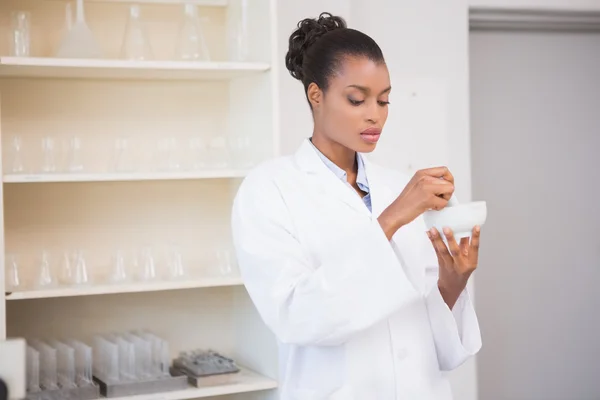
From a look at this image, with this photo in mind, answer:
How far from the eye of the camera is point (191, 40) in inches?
111

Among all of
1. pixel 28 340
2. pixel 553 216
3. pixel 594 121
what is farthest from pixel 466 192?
pixel 28 340

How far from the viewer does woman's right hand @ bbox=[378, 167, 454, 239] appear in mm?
1592

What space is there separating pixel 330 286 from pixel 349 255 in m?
0.07

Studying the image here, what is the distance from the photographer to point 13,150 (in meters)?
2.63

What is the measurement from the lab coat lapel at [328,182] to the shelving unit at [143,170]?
2.63 ft

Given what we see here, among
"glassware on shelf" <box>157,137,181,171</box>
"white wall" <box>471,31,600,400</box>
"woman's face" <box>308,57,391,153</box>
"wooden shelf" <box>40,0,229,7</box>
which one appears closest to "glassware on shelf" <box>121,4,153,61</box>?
"wooden shelf" <box>40,0,229,7</box>

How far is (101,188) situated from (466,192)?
1.44m

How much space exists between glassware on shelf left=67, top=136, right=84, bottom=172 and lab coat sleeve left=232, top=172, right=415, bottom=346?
113 cm

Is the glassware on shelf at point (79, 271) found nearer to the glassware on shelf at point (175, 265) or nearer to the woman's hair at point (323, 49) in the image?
the glassware on shelf at point (175, 265)

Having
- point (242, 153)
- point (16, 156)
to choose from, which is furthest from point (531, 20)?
point (16, 156)

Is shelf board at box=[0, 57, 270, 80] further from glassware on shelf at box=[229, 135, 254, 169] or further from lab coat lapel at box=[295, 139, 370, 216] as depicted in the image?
lab coat lapel at box=[295, 139, 370, 216]

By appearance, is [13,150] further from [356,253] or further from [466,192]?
[466,192]

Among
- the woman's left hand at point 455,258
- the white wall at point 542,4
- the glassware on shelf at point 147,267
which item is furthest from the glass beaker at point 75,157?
the white wall at point 542,4

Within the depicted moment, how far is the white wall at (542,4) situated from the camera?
3.59 m
